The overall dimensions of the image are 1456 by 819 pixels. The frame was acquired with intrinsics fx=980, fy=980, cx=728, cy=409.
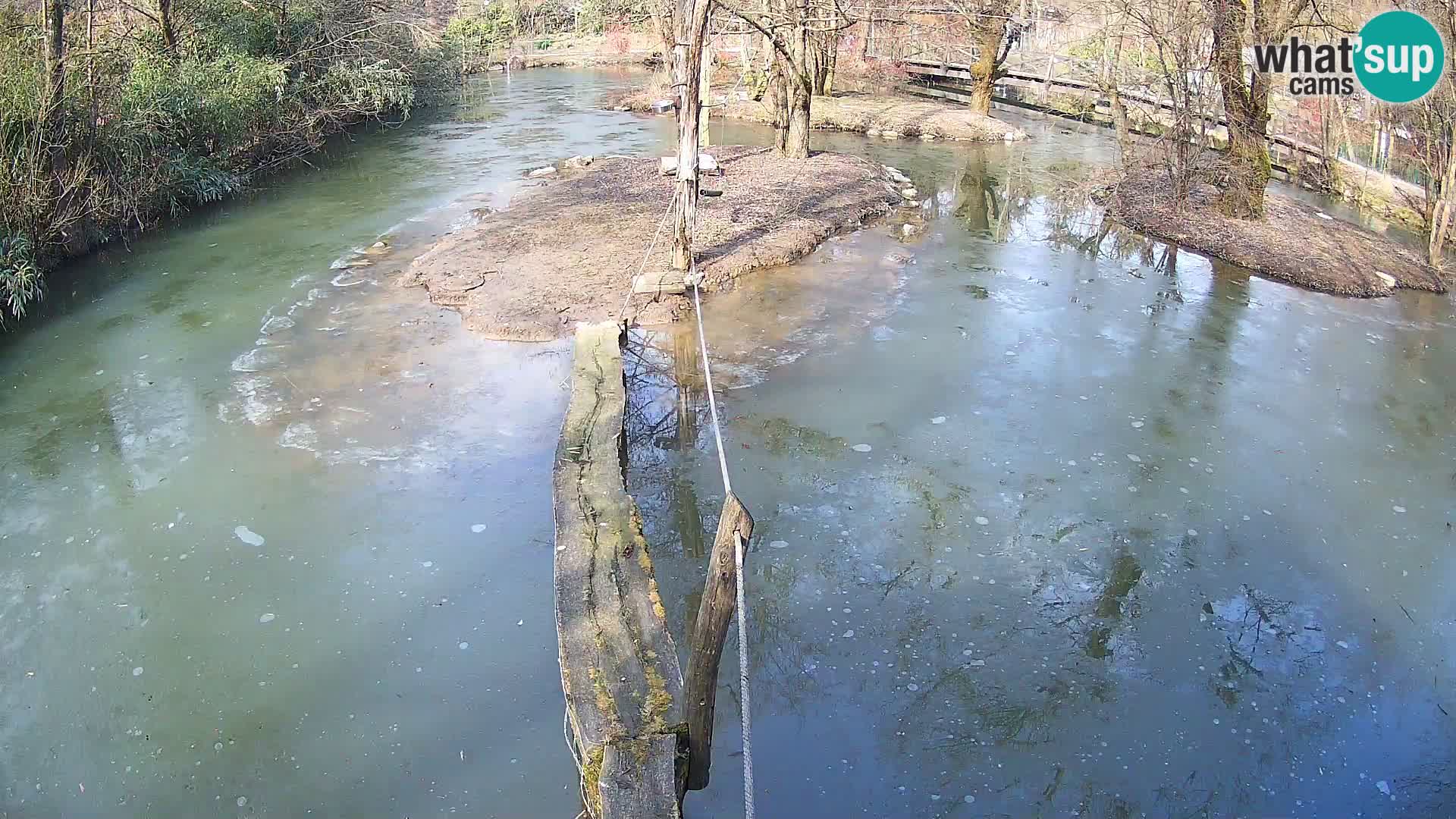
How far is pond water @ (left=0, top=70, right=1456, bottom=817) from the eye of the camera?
415 centimetres

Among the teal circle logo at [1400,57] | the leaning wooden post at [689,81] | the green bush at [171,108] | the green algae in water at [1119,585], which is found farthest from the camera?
the teal circle logo at [1400,57]

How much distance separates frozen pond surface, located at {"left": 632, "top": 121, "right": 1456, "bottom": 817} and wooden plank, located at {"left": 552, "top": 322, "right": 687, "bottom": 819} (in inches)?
21.4

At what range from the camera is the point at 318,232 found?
1205 cm

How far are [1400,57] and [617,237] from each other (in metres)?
9.31

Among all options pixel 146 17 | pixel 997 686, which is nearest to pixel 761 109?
pixel 146 17

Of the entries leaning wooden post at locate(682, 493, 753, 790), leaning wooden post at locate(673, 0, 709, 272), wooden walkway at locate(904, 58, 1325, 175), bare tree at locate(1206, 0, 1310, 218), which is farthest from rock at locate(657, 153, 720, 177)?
wooden walkway at locate(904, 58, 1325, 175)

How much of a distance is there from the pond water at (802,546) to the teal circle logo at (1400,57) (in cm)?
308

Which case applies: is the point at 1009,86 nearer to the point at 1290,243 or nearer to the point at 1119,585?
the point at 1290,243

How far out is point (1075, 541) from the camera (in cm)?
565

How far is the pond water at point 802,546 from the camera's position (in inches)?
163

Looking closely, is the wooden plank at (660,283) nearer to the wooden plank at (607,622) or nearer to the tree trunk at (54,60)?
the wooden plank at (607,622)

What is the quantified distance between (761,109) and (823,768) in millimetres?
19164

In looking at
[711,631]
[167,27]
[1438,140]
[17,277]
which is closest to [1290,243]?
[1438,140]

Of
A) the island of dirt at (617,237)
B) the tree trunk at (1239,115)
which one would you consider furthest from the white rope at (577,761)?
the tree trunk at (1239,115)
